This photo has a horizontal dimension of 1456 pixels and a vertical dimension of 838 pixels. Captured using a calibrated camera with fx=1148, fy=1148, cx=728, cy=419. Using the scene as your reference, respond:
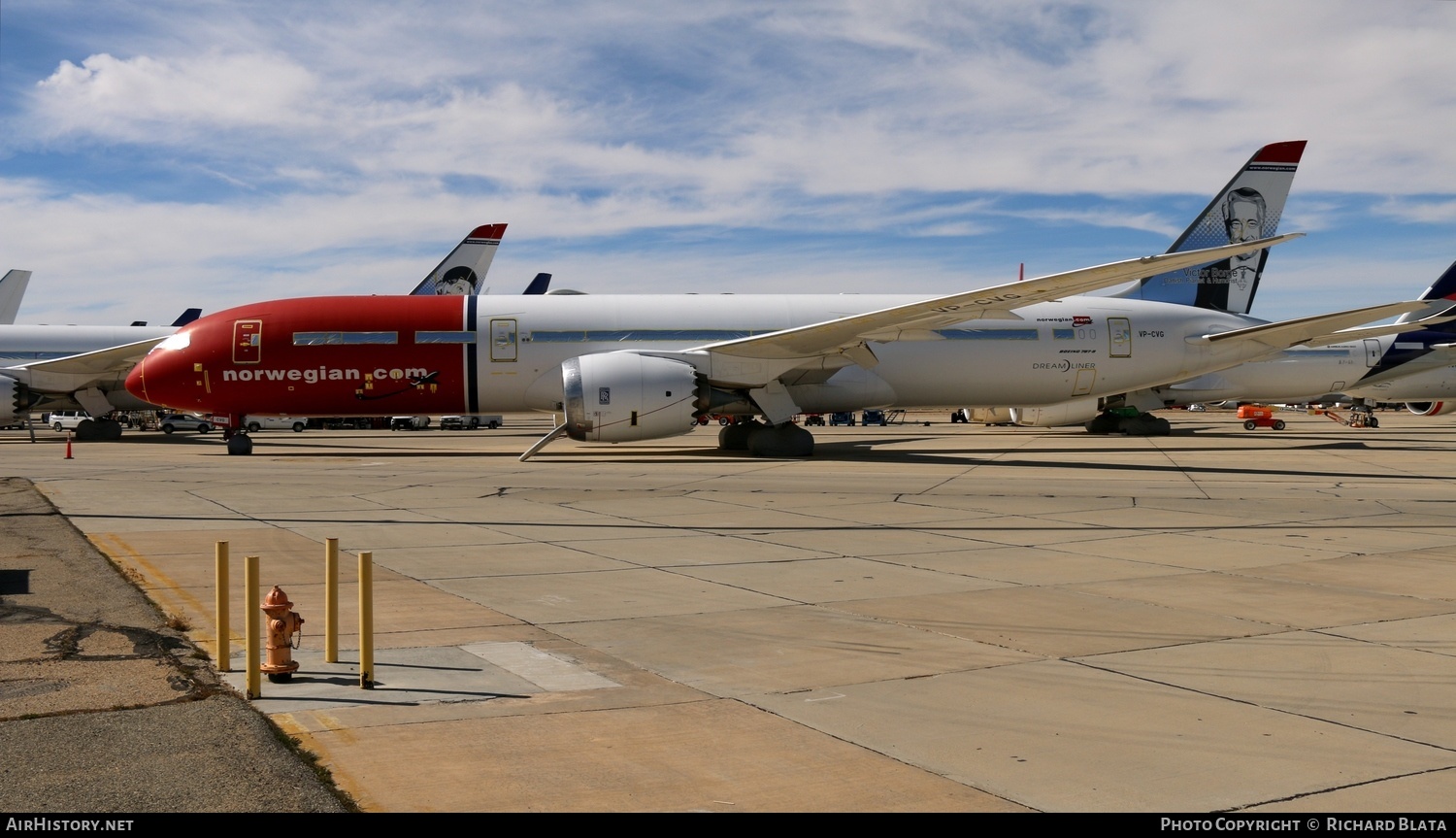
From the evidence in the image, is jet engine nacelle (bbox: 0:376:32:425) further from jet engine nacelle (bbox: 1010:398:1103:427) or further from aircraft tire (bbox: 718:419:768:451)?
jet engine nacelle (bbox: 1010:398:1103:427)

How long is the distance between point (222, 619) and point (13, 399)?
107 feet

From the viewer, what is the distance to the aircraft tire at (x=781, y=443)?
943 inches

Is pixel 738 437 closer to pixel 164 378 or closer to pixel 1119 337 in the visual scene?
pixel 1119 337

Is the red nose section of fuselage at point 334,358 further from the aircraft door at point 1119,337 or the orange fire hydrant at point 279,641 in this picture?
the orange fire hydrant at point 279,641

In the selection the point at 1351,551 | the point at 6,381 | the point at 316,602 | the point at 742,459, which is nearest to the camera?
the point at 316,602

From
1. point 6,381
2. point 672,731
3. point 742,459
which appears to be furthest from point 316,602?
point 6,381

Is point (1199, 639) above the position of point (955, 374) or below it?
below

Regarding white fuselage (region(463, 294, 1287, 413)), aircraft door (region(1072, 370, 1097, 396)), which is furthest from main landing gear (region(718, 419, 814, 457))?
aircraft door (region(1072, 370, 1097, 396))

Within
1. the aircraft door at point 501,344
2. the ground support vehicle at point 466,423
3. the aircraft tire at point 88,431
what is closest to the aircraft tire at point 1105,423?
→ the aircraft door at point 501,344

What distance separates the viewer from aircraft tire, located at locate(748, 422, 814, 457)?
23953 millimetres

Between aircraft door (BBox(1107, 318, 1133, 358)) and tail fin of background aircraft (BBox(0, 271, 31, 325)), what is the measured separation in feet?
148

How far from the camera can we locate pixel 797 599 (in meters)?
8.27
